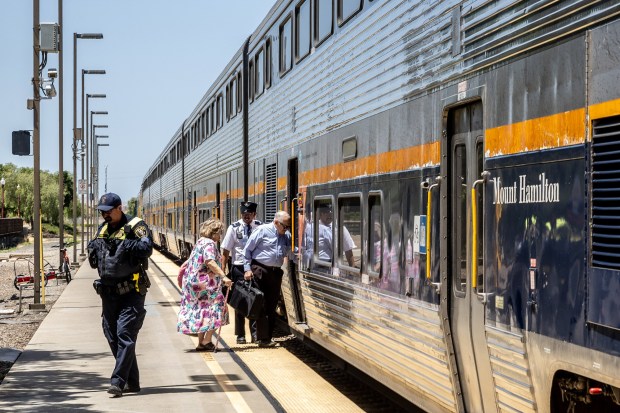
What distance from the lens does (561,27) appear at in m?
4.77

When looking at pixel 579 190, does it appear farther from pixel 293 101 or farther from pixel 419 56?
→ pixel 293 101

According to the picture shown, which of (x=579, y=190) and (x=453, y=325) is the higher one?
(x=579, y=190)

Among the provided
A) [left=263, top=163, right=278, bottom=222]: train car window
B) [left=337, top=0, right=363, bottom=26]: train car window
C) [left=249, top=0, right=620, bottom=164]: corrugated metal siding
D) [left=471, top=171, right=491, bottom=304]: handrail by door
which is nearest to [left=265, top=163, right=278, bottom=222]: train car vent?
[left=263, top=163, right=278, bottom=222]: train car window

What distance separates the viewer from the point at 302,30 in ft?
37.6

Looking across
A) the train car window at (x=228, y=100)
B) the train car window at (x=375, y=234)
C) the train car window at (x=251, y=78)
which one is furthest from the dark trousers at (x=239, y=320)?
the train car window at (x=228, y=100)

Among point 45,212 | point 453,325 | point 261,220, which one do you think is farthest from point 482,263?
point 45,212

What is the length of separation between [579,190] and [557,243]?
298mm

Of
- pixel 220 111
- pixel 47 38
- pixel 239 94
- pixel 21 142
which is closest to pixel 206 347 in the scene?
pixel 239 94

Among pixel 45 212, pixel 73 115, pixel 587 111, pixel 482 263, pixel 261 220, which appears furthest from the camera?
pixel 45 212

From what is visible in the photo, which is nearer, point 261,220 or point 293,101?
point 293,101

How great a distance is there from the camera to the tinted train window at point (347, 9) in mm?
8788

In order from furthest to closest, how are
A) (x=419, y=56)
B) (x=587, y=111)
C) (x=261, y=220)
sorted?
(x=261, y=220), (x=419, y=56), (x=587, y=111)

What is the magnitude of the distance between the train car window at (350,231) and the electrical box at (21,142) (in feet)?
38.6

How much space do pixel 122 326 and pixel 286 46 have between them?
4.51 meters
